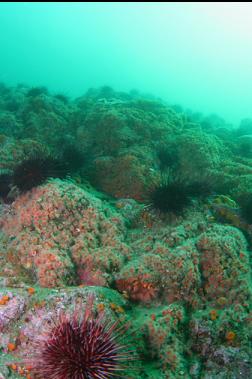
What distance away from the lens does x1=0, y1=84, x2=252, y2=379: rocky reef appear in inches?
209

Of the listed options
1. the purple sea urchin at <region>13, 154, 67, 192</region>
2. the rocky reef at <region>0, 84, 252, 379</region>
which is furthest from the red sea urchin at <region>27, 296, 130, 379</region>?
the purple sea urchin at <region>13, 154, 67, 192</region>

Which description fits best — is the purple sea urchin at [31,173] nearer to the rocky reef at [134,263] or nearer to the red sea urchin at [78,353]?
the rocky reef at [134,263]

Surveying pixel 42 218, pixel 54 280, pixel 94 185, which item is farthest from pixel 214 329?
pixel 94 185

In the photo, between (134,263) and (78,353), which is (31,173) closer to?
(134,263)

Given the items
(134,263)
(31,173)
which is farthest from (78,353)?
(31,173)

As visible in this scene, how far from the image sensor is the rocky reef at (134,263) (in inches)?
209

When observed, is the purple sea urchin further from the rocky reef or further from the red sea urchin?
the red sea urchin

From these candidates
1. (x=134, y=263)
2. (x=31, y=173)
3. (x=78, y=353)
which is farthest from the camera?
(x=31, y=173)

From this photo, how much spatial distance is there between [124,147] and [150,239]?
663 centimetres

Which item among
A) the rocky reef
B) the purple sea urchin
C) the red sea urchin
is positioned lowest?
the rocky reef

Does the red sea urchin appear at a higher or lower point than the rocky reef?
higher

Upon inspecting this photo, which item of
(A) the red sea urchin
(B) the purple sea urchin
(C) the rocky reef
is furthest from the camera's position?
(B) the purple sea urchin

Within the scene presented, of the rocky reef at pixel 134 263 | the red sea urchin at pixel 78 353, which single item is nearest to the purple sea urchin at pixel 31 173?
the rocky reef at pixel 134 263

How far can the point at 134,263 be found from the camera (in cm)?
686
